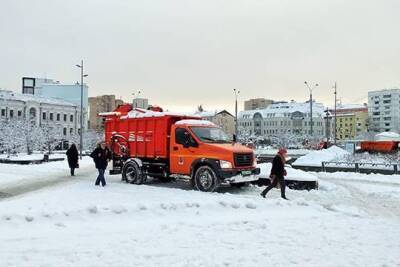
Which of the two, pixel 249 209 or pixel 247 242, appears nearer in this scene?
pixel 247 242

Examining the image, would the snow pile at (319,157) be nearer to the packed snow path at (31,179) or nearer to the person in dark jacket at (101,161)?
the packed snow path at (31,179)

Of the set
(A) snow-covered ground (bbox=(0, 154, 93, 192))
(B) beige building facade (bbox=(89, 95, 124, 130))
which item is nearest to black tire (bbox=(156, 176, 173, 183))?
(A) snow-covered ground (bbox=(0, 154, 93, 192))

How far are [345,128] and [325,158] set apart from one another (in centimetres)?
14922

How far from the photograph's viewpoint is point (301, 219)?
11898 mm

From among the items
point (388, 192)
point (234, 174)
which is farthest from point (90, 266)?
point (388, 192)

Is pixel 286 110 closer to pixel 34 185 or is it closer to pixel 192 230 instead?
pixel 34 185

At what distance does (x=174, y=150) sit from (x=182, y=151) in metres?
0.43

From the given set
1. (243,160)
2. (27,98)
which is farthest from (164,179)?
(27,98)

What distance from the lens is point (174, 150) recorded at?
59.0 ft

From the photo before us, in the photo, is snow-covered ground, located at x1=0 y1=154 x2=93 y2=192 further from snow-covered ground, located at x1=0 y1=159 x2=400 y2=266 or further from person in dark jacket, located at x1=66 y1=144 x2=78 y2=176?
snow-covered ground, located at x1=0 y1=159 x2=400 y2=266

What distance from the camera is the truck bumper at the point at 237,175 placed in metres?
16.3

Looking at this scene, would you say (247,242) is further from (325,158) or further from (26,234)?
(325,158)

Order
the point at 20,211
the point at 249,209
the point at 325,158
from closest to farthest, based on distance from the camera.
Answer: the point at 20,211 < the point at 249,209 < the point at 325,158

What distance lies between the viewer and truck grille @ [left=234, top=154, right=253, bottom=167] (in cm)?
1661
